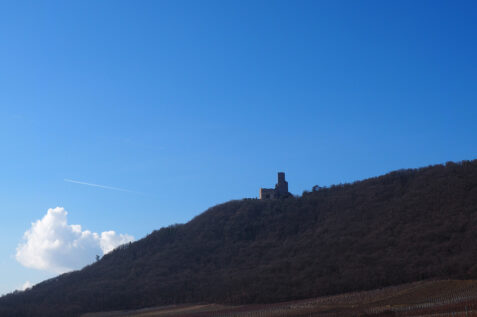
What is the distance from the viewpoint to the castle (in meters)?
94.8

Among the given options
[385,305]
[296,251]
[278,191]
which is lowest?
[385,305]

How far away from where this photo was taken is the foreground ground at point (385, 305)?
34.2 meters

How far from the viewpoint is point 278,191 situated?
95312 mm

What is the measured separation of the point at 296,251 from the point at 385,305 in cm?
3059

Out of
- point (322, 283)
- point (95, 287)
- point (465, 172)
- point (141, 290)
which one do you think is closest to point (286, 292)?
point (322, 283)

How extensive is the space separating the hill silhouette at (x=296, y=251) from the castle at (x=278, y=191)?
4284 mm

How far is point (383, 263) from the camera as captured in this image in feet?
182

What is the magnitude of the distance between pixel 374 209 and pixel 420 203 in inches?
253

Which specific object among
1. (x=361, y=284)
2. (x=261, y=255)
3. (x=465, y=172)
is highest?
(x=465, y=172)

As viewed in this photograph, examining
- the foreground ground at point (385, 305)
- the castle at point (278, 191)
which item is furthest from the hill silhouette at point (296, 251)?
the castle at point (278, 191)

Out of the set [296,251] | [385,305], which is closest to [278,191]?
[296,251]

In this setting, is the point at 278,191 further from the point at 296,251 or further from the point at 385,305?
the point at 385,305

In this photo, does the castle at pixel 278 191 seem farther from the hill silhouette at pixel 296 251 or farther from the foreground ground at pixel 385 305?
the foreground ground at pixel 385 305

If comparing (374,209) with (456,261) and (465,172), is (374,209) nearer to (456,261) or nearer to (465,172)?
(465,172)
